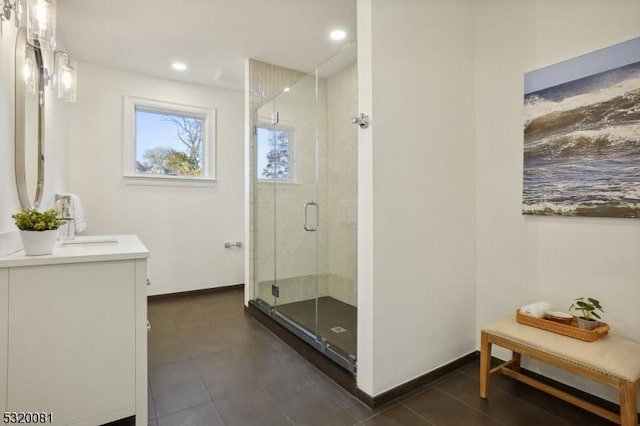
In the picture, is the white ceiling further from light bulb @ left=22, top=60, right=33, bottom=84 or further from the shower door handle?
the shower door handle

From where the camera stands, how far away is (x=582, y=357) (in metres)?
1.44

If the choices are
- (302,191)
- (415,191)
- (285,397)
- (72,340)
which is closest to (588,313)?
(415,191)

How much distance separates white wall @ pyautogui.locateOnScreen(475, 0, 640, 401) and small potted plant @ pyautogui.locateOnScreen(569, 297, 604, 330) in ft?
0.24

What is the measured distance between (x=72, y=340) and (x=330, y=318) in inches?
75.3

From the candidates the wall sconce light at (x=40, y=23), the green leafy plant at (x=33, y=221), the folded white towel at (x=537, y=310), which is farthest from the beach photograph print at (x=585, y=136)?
the wall sconce light at (x=40, y=23)

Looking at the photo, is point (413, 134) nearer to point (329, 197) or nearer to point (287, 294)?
point (329, 197)

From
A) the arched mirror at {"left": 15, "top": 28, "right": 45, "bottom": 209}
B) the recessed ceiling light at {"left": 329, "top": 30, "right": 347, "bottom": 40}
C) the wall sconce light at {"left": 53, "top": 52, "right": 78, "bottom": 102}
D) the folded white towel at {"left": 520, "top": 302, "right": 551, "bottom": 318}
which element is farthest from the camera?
the recessed ceiling light at {"left": 329, "top": 30, "right": 347, "bottom": 40}

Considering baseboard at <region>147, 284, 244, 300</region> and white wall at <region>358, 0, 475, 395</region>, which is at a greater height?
white wall at <region>358, 0, 475, 395</region>

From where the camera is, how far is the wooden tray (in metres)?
1.57

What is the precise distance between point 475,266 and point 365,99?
149 cm

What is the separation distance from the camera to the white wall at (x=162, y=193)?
3.39m

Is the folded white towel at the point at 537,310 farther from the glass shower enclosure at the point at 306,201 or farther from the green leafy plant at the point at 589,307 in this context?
the glass shower enclosure at the point at 306,201

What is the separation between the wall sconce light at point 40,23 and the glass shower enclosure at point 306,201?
1844 millimetres

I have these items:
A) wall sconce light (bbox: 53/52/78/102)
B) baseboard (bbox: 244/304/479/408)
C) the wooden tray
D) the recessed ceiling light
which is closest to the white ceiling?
the recessed ceiling light
